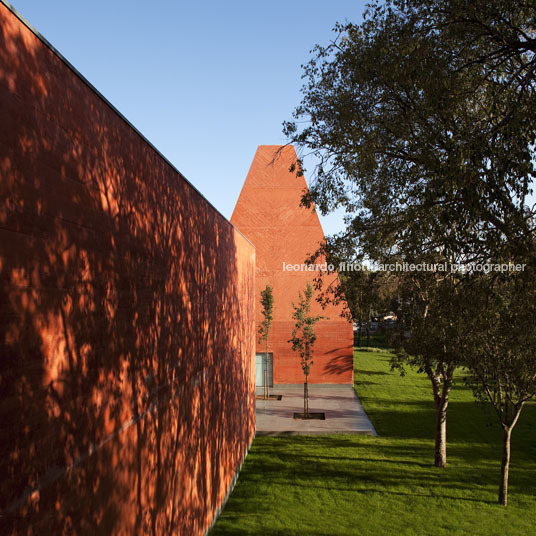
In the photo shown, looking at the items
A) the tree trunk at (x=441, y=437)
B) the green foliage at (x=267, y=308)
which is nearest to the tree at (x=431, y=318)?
the tree trunk at (x=441, y=437)

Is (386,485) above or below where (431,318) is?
below

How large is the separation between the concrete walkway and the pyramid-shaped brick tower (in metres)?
A: 1.01

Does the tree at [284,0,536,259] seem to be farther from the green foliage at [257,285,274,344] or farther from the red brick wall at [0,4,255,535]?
the green foliage at [257,285,274,344]

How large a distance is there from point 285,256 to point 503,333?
19430 mm

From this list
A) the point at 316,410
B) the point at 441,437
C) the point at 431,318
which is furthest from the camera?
the point at 316,410

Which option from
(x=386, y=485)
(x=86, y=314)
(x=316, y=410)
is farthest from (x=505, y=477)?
(x=86, y=314)

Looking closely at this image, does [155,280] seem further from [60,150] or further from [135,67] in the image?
[135,67]

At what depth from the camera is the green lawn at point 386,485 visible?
32.3 ft

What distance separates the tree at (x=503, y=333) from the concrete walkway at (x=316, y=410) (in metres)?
7.83

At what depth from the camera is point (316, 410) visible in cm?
2052

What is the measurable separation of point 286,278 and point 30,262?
2391cm

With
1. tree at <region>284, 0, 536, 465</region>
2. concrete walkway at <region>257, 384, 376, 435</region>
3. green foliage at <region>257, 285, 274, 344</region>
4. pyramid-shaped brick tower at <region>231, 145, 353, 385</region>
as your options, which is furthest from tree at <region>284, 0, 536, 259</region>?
pyramid-shaped brick tower at <region>231, 145, 353, 385</region>

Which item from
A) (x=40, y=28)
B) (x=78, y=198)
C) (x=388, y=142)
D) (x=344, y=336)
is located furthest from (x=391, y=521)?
(x=344, y=336)

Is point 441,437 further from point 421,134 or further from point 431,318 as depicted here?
point 421,134
